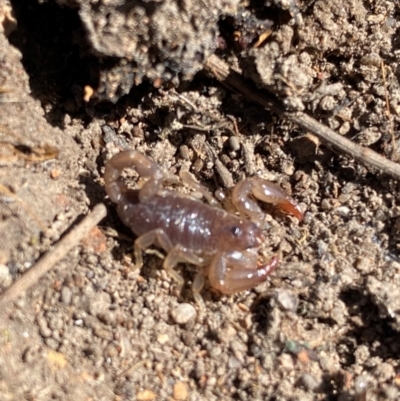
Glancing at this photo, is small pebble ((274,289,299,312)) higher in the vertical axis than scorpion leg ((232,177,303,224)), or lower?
lower

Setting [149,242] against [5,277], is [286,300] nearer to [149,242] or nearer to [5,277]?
[149,242]

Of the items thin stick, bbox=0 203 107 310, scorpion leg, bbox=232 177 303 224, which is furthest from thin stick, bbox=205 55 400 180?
thin stick, bbox=0 203 107 310

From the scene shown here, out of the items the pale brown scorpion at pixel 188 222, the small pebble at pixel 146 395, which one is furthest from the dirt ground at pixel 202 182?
the pale brown scorpion at pixel 188 222

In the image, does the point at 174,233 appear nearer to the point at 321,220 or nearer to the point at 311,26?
the point at 321,220

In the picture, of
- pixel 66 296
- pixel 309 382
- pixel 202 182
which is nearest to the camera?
pixel 309 382

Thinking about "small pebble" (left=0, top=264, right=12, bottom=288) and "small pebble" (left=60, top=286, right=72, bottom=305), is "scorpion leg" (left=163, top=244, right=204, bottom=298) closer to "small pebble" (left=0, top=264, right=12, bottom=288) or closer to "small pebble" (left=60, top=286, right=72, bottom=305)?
"small pebble" (left=60, top=286, right=72, bottom=305)

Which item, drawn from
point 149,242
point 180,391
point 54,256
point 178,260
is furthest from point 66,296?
point 180,391
